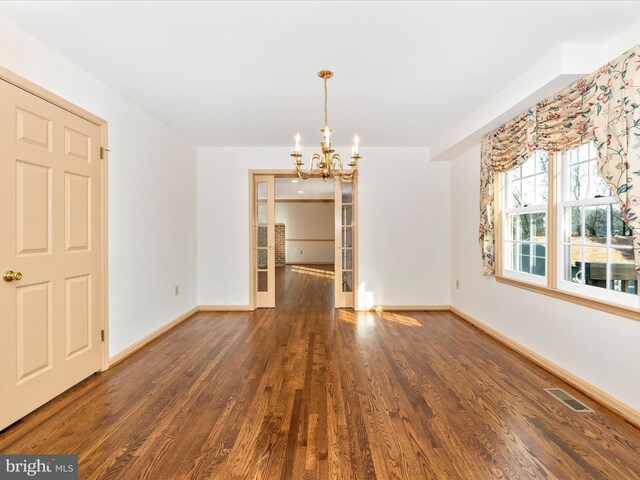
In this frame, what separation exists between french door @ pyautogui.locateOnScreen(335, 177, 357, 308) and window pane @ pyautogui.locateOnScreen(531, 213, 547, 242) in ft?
7.61

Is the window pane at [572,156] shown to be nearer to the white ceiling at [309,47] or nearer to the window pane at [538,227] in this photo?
the window pane at [538,227]

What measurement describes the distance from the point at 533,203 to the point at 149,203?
3983 millimetres

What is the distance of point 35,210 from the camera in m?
2.25

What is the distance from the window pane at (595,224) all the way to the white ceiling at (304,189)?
5.98 meters

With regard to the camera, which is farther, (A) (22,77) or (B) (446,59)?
(B) (446,59)

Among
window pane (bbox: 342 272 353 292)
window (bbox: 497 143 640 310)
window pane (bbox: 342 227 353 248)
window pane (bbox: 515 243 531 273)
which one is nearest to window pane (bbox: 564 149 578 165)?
window (bbox: 497 143 640 310)

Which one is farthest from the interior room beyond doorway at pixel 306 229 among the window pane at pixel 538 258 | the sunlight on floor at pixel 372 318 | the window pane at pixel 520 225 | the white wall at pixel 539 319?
the window pane at pixel 538 258

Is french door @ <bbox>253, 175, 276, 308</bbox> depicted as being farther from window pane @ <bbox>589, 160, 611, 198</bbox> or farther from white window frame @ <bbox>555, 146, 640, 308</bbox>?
window pane @ <bbox>589, 160, 611, 198</bbox>

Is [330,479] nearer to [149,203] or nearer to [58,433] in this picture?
[58,433]

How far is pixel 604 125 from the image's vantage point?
7.32 ft

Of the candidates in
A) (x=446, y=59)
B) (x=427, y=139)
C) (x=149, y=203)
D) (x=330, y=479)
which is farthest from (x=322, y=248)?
(x=330, y=479)

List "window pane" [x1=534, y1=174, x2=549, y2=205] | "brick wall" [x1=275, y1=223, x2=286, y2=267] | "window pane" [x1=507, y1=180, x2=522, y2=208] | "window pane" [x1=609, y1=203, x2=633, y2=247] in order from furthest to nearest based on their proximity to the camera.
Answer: "brick wall" [x1=275, y1=223, x2=286, y2=267] < "window pane" [x1=507, y1=180, x2=522, y2=208] < "window pane" [x1=534, y1=174, x2=549, y2=205] < "window pane" [x1=609, y1=203, x2=633, y2=247]

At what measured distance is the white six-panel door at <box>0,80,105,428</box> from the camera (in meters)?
Answer: 2.06

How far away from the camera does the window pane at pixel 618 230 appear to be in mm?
2373
